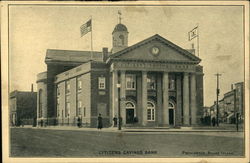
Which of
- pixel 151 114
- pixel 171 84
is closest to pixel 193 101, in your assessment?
pixel 171 84

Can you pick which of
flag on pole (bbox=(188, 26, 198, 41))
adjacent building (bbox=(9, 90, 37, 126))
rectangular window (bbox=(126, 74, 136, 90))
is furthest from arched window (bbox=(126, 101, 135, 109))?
flag on pole (bbox=(188, 26, 198, 41))

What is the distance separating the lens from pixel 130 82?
2475 centimetres

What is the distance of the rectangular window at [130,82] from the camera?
24.6 m

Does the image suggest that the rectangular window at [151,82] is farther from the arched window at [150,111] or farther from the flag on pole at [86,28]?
the flag on pole at [86,28]

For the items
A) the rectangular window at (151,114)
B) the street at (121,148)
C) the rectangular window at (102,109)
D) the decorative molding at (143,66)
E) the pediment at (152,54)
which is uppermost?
the pediment at (152,54)

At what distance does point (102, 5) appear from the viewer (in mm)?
14086

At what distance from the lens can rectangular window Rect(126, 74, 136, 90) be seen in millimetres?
24578

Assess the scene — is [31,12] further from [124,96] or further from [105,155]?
[124,96]

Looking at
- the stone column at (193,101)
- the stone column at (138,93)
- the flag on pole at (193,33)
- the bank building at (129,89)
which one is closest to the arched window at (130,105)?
the bank building at (129,89)

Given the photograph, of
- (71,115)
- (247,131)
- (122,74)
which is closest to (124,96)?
(122,74)

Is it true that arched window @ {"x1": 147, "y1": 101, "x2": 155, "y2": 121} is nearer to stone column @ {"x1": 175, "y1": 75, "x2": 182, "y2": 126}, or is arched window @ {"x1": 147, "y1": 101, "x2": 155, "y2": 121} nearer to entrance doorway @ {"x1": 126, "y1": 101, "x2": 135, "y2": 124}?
entrance doorway @ {"x1": 126, "y1": 101, "x2": 135, "y2": 124}

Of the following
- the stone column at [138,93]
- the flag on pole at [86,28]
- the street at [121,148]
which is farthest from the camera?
the stone column at [138,93]

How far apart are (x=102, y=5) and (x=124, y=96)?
8.91 m

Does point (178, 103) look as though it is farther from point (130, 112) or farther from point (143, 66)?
point (143, 66)
